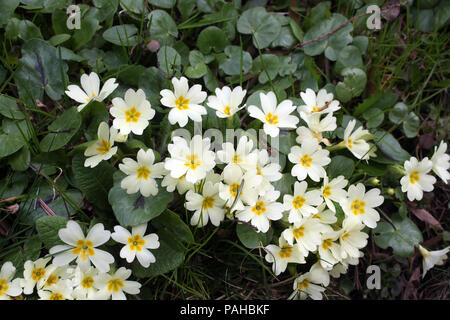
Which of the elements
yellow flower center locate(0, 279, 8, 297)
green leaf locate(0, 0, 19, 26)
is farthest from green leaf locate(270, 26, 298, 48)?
yellow flower center locate(0, 279, 8, 297)

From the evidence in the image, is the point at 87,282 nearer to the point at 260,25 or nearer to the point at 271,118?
the point at 271,118

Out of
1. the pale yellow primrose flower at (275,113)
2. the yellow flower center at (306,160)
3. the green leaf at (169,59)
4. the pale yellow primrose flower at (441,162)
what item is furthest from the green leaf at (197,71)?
the pale yellow primrose flower at (441,162)

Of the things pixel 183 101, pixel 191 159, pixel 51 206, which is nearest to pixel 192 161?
pixel 191 159

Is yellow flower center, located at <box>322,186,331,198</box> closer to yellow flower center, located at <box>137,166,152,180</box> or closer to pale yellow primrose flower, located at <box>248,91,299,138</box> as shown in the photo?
pale yellow primrose flower, located at <box>248,91,299,138</box>

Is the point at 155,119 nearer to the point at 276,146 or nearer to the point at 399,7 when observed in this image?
the point at 276,146
